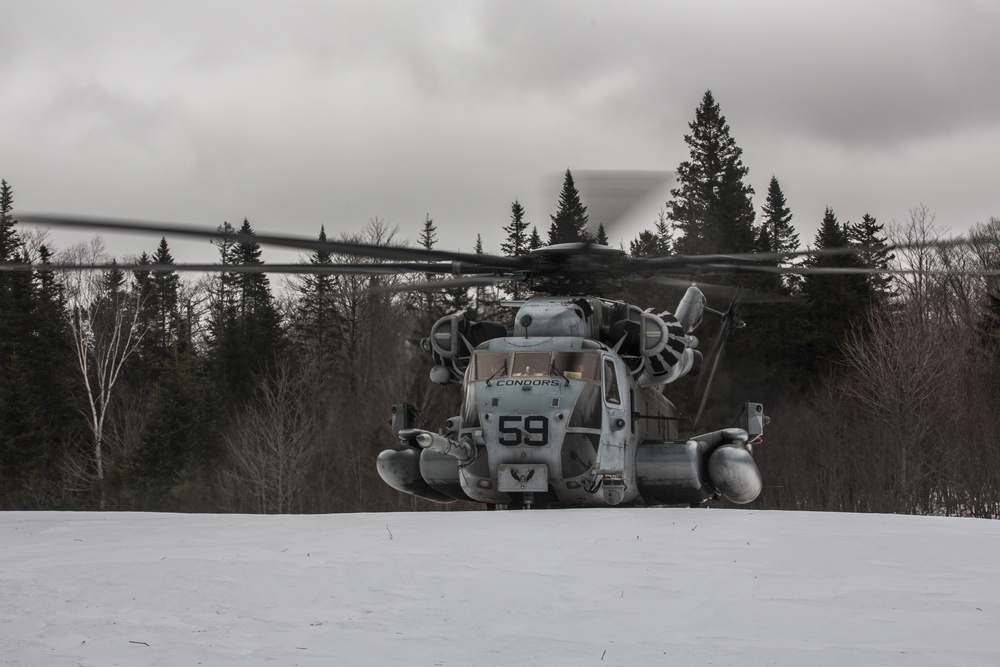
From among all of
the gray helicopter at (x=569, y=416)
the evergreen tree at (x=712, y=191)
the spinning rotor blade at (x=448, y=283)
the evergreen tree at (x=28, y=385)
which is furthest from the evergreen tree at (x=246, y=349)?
the spinning rotor blade at (x=448, y=283)

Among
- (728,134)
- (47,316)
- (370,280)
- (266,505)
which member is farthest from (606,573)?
(728,134)

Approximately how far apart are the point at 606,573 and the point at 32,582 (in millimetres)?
3798

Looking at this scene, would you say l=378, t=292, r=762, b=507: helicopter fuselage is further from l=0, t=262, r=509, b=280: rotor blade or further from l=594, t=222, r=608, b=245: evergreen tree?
l=0, t=262, r=509, b=280: rotor blade

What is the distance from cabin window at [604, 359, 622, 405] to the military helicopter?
0.09 ft

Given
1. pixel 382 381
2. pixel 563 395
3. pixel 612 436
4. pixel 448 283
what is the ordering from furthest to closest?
pixel 382 381, pixel 448 283, pixel 612 436, pixel 563 395

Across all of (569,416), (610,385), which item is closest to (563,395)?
(569,416)

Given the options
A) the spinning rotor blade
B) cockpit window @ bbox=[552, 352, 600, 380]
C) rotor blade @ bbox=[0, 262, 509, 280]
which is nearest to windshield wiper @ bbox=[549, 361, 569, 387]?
cockpit window @ bbox=[552, 352, 600, 380]

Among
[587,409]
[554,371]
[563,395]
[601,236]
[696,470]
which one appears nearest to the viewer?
[563,395]

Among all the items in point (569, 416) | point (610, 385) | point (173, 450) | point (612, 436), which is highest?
point (610, 385)

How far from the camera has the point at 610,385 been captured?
1488 centimetres

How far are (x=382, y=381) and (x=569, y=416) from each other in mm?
31644

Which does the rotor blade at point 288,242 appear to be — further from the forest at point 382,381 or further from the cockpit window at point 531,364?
the forest at point 382,381

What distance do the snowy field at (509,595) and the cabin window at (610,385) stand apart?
508 cm

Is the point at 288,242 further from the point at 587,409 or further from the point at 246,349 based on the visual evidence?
the point at 246,349
